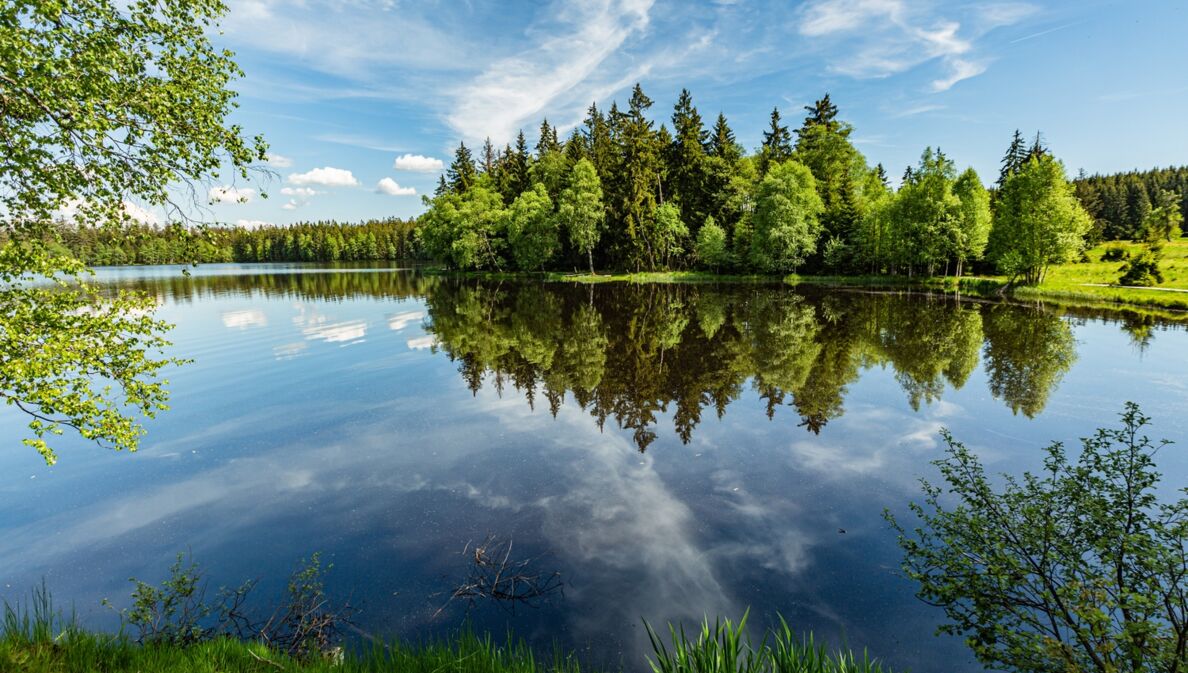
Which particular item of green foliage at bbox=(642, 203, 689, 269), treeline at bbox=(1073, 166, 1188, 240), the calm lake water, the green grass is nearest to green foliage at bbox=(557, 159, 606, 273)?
green foliage at bbox=(642, 203, 689, 269)

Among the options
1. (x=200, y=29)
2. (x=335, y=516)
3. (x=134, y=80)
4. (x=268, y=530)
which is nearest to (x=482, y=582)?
(x=335, y=516)

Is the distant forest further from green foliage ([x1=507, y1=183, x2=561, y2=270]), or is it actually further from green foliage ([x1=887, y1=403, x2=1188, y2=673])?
green foliage ([x1=887, y1=403, x2=1188, y2=673])

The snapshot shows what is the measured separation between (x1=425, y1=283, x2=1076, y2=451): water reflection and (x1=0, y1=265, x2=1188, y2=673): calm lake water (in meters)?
0.22

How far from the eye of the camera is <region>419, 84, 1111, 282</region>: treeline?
54750 millimetres

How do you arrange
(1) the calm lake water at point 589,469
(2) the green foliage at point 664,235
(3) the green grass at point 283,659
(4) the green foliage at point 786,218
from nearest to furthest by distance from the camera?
(3) the green grass at point 283,659 → (1) the calm lake water at point 589,469 → (4) the green foliage at point 786,218 → (2) the green foliage at point 664,235

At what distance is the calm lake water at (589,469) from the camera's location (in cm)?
867

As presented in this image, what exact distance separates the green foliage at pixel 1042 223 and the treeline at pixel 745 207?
12 centimetres

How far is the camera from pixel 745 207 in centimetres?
7306

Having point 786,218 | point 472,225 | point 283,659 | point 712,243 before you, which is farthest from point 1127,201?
point 283,659

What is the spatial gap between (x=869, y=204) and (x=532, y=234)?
4818cm

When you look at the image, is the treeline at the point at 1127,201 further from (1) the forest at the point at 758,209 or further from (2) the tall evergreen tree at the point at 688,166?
(2) the tall evergreen tree at the point at 688,166

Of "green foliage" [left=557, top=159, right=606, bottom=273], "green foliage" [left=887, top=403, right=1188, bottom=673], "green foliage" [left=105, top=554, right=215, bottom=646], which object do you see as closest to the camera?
"green foliage" [left=887, top=403, right=1188, bottom=673]

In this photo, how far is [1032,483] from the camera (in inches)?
274

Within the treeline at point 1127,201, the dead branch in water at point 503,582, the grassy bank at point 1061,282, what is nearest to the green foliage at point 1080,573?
the dead branch in water at point 503,582
